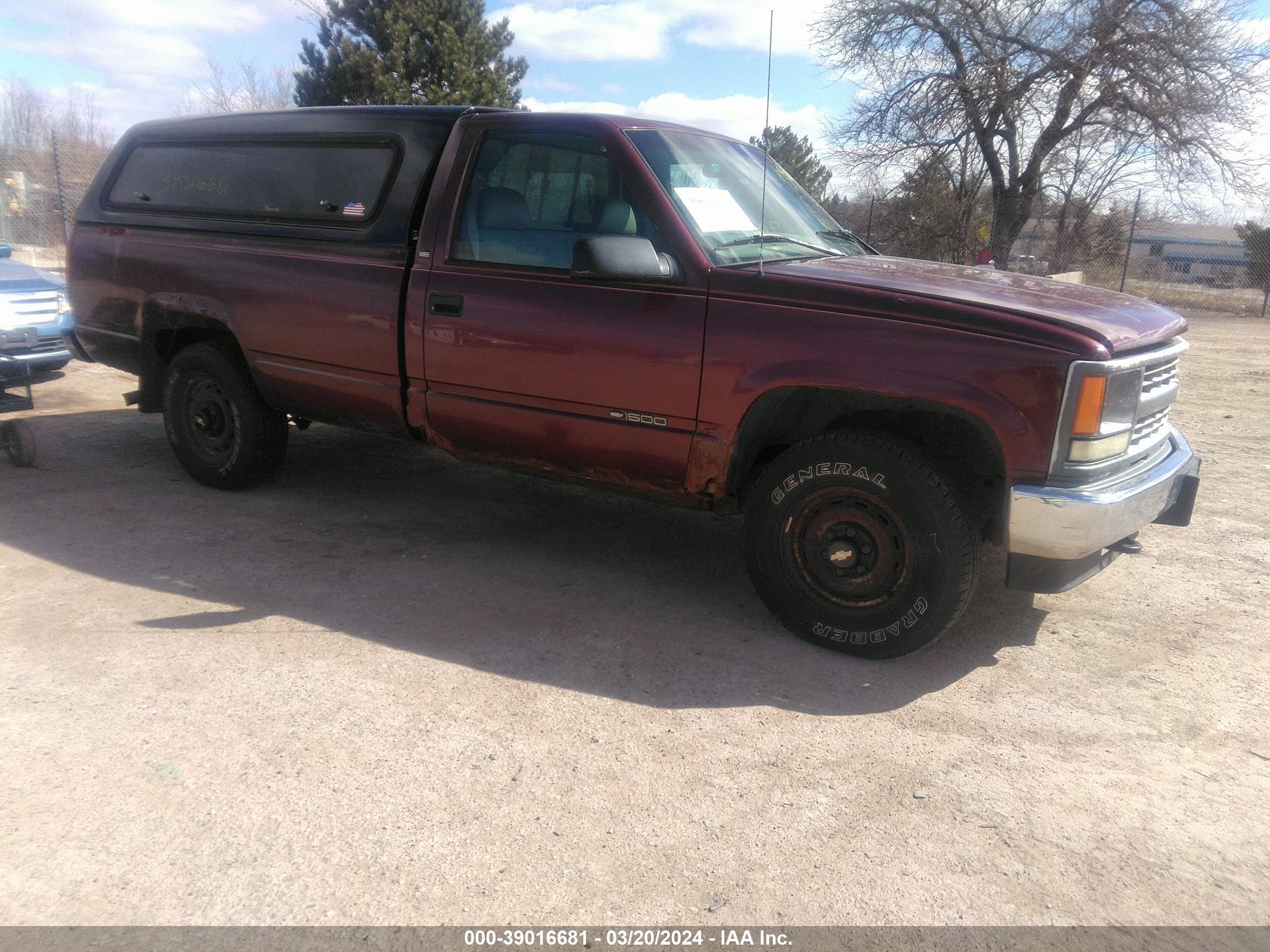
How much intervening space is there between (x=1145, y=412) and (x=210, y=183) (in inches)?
186

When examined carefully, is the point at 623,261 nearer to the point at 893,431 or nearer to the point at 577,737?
the point at 893,431

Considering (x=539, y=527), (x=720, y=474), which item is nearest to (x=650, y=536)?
(x=539, y=527)

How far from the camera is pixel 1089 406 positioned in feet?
10.5

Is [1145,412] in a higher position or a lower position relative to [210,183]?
lower

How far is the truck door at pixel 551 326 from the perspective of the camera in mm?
3844

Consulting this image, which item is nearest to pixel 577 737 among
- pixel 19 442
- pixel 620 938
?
pixel 620 938

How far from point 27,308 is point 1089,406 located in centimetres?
733

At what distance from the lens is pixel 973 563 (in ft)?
11.5

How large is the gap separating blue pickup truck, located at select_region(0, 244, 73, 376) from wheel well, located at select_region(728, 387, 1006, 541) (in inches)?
216

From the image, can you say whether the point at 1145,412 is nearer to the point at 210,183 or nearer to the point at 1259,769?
the point at 1259,769

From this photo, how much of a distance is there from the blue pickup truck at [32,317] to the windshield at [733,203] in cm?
493

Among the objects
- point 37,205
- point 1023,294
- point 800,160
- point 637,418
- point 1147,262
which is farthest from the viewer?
point 800,160

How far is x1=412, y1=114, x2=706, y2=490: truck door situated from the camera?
12.6 ft

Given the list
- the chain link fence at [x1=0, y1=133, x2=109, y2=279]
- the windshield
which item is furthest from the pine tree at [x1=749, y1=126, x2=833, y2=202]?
the windshield
